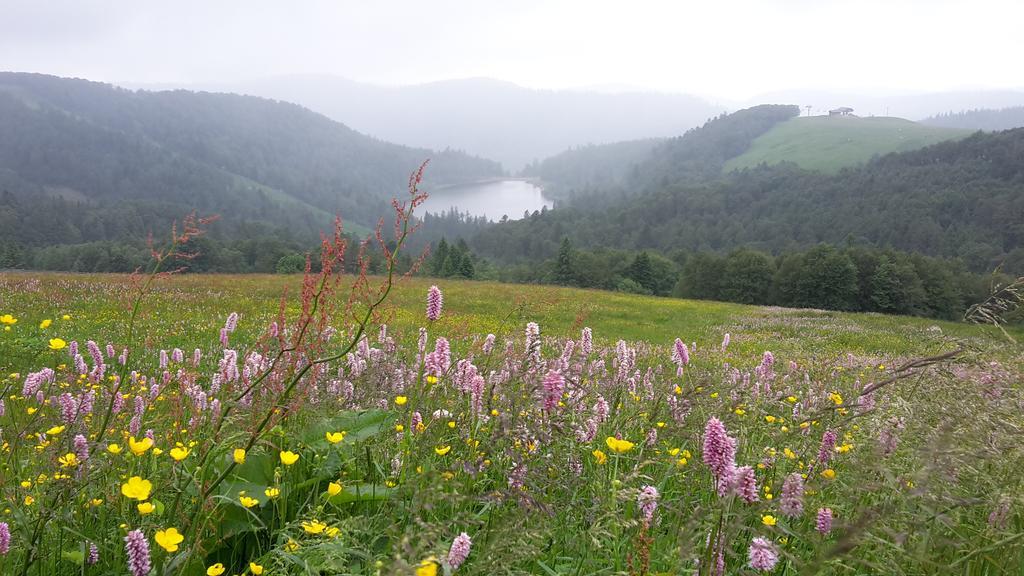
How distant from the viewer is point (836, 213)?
13438 centimetres

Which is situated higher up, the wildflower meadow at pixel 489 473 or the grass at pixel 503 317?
the wildflower meadow at pixel 489 473

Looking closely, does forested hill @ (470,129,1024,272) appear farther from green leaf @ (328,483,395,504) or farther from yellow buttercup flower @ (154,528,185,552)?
yellow buttercup flower @ (154,528,185,552)

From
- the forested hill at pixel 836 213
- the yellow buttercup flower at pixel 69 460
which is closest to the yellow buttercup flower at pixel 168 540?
the yellow buttercup flower at pixel 69 460

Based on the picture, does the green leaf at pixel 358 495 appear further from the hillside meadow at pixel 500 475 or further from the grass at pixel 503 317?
the grass at pixel 503 317

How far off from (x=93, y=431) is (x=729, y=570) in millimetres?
4247

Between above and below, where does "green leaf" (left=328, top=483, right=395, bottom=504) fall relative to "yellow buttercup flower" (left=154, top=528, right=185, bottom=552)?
below

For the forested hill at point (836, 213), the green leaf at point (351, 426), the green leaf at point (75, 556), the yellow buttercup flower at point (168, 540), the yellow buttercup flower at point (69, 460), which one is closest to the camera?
the yellow buttercup flower at point (168, 540)

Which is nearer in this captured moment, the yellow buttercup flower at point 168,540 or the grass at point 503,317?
the yellow buttercup flower at point 168,540

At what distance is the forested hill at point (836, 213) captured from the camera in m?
112

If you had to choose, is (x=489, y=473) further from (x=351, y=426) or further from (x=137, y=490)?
(x=137, y=490)

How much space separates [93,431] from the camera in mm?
3693

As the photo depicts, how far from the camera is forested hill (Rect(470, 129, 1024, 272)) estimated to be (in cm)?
11194

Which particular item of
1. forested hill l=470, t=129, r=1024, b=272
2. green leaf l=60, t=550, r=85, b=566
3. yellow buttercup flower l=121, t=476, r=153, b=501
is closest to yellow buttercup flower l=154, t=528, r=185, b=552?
yellow buttercup flower l=121, t=476, r=153, b=501

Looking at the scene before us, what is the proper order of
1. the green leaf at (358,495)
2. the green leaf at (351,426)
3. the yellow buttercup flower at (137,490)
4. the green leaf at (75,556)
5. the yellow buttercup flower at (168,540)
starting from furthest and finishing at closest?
the green leaf at (351,426) → the green leaf at (358,495) → the green leaf at (75,556) → the yellow buttercup flower at (137,490) → the yellow buttercup flower at (168,540)
